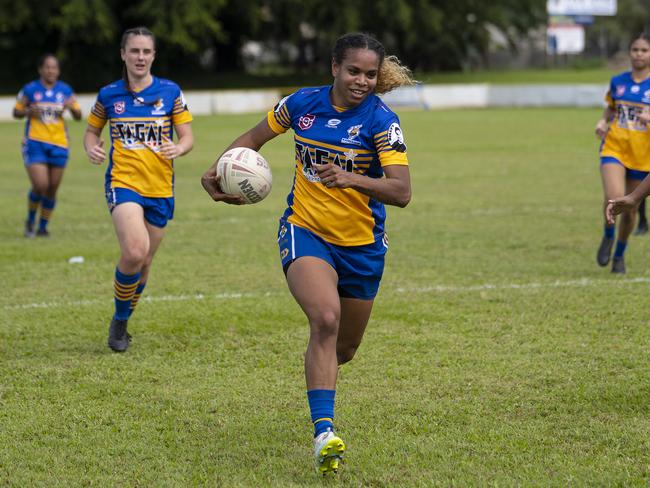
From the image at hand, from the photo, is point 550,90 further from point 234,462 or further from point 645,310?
point 234,462

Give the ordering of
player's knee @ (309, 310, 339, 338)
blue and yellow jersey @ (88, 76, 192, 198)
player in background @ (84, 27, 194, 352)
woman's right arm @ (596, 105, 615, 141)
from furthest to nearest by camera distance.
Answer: woman's right arm @ (596, 105, 615, 141), blue and yellow jersey @ (88, 76, 192, 198), player in background @ (84, 27, 194, 352), player's knee @ (309, 310, 339, 338)

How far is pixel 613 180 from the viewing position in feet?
33.5

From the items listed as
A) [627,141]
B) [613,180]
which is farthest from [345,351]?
[627,141]

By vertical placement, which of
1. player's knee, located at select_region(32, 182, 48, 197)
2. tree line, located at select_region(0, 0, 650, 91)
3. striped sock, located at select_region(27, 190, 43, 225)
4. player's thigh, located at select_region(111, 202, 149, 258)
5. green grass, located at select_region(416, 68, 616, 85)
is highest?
player's thigh, located at select_region(111, 202, 149, 258)

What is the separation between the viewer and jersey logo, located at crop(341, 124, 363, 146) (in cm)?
537

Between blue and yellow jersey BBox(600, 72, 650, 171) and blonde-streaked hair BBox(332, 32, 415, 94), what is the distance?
5293 millimetres

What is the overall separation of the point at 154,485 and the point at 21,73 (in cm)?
4775

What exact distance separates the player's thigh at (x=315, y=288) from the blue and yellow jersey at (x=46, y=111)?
28.6 feet

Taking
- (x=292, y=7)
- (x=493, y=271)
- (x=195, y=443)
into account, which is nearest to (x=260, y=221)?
(x=493, y=271)

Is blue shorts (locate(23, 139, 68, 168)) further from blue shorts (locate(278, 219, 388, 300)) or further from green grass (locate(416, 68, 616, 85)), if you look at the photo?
green grass (locate(416, 68, 616, 85))

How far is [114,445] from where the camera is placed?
17.9ft

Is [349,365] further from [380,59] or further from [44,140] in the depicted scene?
[44,140]

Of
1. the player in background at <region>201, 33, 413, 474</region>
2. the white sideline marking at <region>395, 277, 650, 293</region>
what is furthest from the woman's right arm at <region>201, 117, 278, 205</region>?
the white sideline marking at <region>395, 277, 650, 293</region>

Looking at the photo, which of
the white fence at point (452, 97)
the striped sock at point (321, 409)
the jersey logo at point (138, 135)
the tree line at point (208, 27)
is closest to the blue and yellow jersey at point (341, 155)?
the striped sock at point (321, 409)
